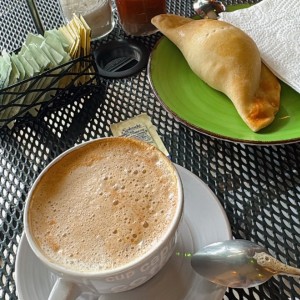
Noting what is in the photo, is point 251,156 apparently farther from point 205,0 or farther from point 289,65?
point 205,0

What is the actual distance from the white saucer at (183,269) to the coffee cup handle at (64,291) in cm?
5

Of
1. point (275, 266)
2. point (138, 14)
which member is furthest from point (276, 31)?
point (275, 266)

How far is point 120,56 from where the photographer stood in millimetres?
756

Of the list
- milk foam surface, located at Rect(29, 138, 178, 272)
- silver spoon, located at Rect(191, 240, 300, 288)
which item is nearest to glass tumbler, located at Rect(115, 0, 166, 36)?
milk foam surface, located at Rect(29, 138, 178, 272)

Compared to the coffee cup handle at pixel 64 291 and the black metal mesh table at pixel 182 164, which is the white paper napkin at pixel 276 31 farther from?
the coffee cup handle at pixel 64 291

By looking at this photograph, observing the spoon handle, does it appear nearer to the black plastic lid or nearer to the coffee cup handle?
the coffee cup handle

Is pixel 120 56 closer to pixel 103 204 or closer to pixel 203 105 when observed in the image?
pixel 203 105

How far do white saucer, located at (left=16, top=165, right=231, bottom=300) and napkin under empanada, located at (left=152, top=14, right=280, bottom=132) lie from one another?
163 millimetres

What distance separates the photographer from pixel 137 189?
419 millimetres

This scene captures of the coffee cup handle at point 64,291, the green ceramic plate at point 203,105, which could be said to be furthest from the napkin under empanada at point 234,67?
the coffee cup handle at point 64,291

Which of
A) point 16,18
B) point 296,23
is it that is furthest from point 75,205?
point 16,18

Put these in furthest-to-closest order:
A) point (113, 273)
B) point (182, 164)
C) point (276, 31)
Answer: point (276, 31) → point (182, 164) → point (113, 273)

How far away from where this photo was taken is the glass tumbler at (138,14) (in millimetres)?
750

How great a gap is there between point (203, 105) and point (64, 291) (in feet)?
1.13
